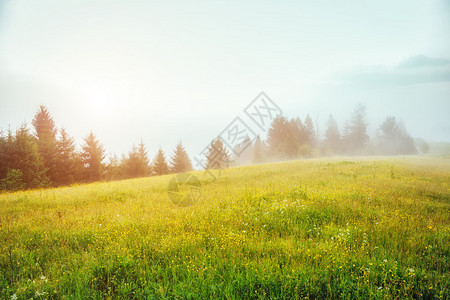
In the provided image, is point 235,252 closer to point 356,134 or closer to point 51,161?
point 51,161

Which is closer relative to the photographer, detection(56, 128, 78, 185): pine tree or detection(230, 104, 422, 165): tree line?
detection(56, 128, 78, 185): pine tree

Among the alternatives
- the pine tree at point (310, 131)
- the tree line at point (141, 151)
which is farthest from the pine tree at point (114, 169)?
the pine tree at point (310, 131)

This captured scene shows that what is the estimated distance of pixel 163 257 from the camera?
153 inches

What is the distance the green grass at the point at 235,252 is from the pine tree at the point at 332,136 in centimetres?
6328

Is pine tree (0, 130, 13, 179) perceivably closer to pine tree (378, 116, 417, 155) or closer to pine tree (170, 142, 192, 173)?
pine tree (170, 142, 192, 173)

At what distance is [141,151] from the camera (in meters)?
42.5

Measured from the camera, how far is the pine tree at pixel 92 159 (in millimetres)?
32812

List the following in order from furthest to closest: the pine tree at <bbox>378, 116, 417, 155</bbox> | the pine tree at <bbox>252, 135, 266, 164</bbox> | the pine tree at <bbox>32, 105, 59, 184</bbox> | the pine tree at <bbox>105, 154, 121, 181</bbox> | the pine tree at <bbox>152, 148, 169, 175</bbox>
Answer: the pine tree at <bbox>252, 135, 266, 164</bbox> → the pine tree at <bbox>378, 116, 417, 155</bbox> → the pine tree at <bbox>152, 148, 169, 175</bbox> → the pine tree at <bbox>105, 154, 121, 181</bbox> → the pine tree at <bbox>32, 105, 59, 184</bbox>

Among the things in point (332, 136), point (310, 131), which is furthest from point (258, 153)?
point (332, 136)

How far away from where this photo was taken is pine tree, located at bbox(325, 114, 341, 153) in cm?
6350

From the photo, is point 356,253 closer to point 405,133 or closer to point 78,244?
point 78,244

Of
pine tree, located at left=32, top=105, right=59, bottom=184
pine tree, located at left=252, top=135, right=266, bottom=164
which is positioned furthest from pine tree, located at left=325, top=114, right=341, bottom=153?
pine tree, located at left=32, top=105, right=59, bottom=184

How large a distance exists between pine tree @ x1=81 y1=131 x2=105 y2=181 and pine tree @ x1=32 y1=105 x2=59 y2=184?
15.0 feet

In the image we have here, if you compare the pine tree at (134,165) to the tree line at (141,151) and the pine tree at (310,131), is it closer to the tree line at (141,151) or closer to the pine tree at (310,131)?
the tree line at (141,151)
